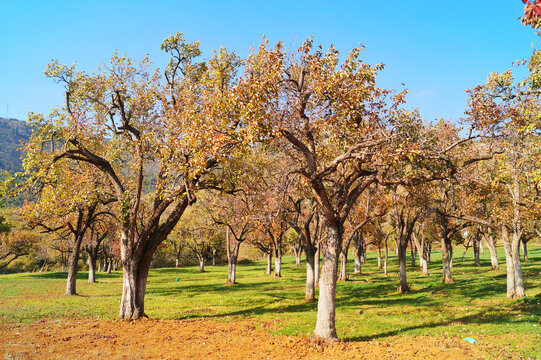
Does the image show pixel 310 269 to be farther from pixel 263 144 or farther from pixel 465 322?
pixel 263 144

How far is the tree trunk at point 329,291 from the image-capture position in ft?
44.0

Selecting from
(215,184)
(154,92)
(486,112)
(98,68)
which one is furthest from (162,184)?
(486,112)

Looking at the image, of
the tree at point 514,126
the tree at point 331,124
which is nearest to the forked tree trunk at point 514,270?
the tree at point 514,126

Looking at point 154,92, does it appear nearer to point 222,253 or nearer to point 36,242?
point 36,242

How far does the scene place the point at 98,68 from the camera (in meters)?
19.1

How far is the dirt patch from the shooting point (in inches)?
470

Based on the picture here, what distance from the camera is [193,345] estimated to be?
13.4 m

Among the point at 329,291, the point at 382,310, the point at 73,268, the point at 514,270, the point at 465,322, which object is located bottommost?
the point at 382,310

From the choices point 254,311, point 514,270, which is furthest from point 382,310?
point 514,270

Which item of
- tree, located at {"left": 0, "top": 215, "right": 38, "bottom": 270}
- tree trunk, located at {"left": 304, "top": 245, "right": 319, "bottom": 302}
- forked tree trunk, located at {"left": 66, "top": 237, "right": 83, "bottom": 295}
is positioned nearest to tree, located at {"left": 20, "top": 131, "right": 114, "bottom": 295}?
forked tree trunk, located at {"left": 66, "top": 237, "right": 83, "bottom": 295}

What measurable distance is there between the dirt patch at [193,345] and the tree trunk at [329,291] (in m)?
0.54

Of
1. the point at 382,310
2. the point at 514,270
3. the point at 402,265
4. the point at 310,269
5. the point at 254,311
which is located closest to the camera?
the point at 382,310

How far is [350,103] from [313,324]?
35.7ft

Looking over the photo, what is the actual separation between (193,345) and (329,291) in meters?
5.90
